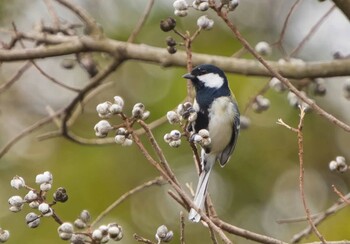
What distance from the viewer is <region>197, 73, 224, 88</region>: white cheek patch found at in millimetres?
2568

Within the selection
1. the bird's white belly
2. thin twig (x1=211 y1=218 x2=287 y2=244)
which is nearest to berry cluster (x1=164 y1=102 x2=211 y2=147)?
thin twig (x1=211 y1=218 x2=287 y2=244)

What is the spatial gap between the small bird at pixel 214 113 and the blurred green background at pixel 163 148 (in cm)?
194

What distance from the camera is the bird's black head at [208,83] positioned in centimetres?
255

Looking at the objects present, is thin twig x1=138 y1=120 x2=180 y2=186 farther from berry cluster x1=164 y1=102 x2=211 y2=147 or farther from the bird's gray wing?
the bird's gray wing

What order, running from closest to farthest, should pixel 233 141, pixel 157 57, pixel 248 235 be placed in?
pixel 248 235, pixel 233 141, pixel 157 57

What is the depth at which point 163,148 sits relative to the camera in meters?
4.90

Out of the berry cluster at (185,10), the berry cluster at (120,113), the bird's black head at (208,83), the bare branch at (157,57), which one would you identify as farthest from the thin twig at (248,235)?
the bare branch at (157,57)

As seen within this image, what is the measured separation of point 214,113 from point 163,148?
Answer: 7.45ft

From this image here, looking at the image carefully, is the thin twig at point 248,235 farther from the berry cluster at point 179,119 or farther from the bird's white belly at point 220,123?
the bird's white belly at point 220,123

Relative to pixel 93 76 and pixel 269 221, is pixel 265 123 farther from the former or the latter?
pixel 93 76

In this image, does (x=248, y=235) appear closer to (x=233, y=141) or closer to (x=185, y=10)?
(x=185, y=10)

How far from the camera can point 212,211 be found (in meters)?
2.07

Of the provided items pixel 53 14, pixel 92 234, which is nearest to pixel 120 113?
pixel 92 234

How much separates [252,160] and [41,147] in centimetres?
130
